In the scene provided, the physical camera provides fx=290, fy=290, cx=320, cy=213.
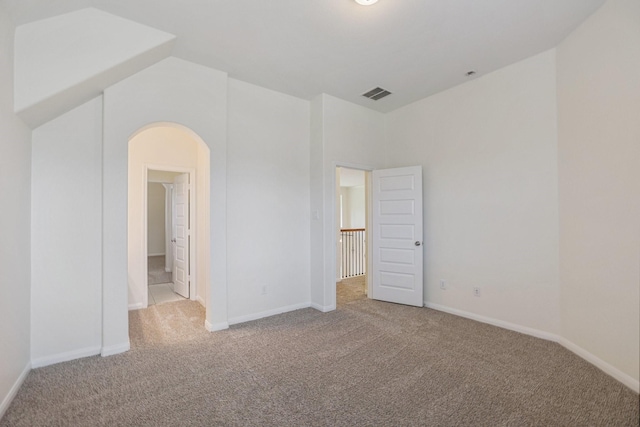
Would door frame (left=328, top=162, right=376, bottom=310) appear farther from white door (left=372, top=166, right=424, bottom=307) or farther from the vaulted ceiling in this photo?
the vaulted ceiling

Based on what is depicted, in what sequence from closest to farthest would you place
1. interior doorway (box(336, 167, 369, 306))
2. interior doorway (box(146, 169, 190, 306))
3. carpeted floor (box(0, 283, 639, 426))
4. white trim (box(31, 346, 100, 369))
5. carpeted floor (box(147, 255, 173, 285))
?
carpeted floor (box(0, 283, 639, 426))
white trim (box(31, 346, 100, 369))
interior doorway (box(146, 169, 190, 306))
interior doorway (box(336, 167, 369, 306))
carpeted floor (box(147, 255, 173, 285))

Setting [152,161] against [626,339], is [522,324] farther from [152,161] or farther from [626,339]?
[152,161]

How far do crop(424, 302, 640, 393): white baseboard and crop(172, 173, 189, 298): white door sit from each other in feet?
12.4

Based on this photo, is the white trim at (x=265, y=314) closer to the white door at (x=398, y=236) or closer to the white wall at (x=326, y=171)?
the white wall at (x=326, y=171)

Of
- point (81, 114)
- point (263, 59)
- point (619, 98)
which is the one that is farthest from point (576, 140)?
point (81, 114)

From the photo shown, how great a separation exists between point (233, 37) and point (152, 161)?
2.38 m

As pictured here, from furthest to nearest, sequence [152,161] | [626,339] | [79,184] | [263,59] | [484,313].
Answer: [152,161]
[484,313]
[263,59]
[79,184]
[626,339]

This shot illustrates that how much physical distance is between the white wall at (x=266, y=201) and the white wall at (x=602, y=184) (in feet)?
9.77

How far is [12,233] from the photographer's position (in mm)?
2131

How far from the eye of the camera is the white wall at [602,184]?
2.20m

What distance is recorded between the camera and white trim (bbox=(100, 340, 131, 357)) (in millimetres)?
2707

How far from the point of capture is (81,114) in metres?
2.72

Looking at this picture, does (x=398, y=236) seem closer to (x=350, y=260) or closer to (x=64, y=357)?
(x=350, y=260)

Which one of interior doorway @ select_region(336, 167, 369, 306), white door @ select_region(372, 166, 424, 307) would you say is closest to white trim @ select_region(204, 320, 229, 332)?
interior doorway @ select_region(336, 167, 369, 306)
